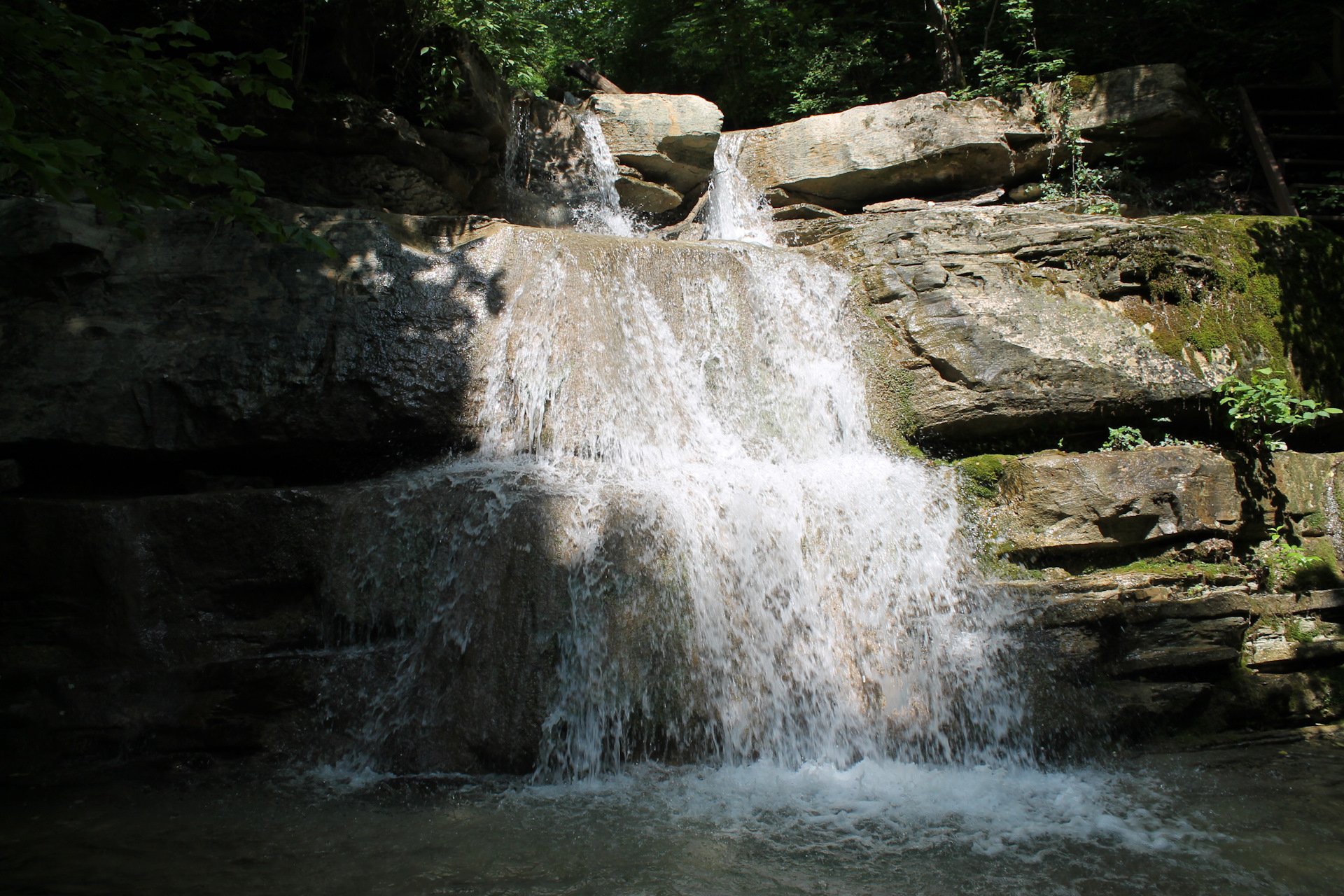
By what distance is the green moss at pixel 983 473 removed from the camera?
17.5 feet

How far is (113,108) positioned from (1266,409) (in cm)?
666

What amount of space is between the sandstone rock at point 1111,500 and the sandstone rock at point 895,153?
4670 mm

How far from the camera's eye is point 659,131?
9047 mm

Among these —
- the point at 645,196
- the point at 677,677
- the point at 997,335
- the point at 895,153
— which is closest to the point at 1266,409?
the point at 997,335

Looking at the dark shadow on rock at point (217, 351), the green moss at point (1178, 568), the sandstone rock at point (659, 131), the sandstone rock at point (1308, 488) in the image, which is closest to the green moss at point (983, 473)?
the green moss at point (1178, 568)

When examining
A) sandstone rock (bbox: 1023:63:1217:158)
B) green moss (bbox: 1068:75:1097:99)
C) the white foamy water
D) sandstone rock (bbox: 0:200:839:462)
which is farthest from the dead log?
the white foamy water

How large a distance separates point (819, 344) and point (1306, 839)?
410 cm

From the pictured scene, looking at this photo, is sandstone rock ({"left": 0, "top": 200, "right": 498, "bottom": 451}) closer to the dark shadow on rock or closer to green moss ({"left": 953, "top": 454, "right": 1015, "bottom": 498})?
the dark shadow on rock

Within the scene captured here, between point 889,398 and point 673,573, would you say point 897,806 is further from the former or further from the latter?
point 889,398

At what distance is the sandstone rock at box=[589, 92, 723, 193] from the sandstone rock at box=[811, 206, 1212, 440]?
2.97 meters

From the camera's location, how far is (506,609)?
4.28 m

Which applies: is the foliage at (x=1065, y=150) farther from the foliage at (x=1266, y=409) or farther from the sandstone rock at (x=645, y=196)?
the sandstone rock at (x=645, y=196)

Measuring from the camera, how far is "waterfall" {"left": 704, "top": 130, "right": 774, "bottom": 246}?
899cm

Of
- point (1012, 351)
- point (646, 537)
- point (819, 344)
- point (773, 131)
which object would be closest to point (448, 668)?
point (646, 537)
